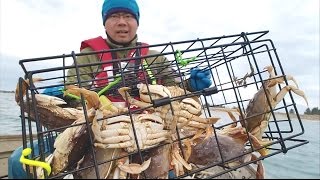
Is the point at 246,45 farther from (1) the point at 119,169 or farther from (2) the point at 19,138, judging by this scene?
(2) the point at 19,138

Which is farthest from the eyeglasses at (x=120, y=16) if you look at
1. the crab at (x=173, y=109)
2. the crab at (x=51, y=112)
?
the crab at (x=173, y=109)

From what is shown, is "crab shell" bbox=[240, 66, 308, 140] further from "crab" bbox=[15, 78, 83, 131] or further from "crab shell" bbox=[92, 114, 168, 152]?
"crab" bbox=[15, 78, 83, 131]

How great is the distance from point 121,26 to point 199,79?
4.42 ft

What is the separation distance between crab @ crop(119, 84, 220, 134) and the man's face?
1.58 meters

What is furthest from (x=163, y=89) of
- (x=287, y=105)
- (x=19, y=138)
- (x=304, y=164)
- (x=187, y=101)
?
(x=304, y=164)

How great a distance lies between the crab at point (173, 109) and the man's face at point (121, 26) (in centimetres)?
158

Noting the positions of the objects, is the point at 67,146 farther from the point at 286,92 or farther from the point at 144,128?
the point at 286,92

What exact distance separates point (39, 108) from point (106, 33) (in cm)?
169

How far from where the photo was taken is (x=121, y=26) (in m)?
2.94

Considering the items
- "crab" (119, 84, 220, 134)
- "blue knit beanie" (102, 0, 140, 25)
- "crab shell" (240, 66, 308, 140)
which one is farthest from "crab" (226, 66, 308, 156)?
"blue knit beanie" (102, 0, 140, 25)

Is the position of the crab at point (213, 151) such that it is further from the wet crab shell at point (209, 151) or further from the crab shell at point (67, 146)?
the crab shell at point (67, 146)

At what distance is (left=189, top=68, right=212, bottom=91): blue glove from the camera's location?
190cm

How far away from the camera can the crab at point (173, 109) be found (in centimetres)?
133

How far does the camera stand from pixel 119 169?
1182 millimetres
